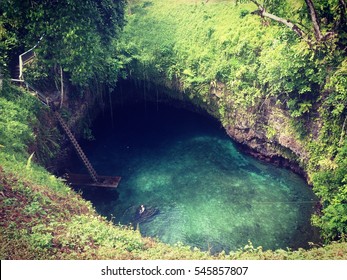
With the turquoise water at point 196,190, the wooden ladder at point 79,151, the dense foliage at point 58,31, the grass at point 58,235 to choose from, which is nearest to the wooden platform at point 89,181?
the wooden ladder at point 79,151

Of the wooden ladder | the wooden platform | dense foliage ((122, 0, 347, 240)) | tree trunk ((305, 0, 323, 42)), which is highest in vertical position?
tree trunk ((305, 0, 323, 42))

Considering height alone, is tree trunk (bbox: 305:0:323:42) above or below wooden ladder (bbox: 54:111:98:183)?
above

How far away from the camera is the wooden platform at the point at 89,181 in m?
21.9

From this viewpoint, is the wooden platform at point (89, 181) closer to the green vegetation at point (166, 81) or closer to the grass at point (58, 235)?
the green vegetation at point (166, 81)

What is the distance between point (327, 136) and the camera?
19844 millimetres

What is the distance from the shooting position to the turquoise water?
735 inches

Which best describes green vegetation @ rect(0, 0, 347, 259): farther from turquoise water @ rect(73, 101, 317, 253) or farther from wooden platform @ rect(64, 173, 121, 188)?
wooden platform @ rect(64, 173, 121, 188)

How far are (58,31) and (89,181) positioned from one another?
976 centimetres

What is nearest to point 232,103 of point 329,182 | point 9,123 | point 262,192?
point 262,192

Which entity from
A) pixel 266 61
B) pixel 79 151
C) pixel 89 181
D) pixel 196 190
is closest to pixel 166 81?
pixel 266 61

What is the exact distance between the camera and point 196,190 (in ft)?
70.9

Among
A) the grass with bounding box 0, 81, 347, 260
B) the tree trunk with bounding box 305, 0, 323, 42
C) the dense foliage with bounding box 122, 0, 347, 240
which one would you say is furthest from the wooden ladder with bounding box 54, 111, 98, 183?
the tree trunk with bounding box 305, 0, 323, 42

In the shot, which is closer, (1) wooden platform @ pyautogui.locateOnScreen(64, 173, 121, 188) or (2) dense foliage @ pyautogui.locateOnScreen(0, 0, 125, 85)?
(2) dense foliage @ pyautogui.locateOnScreen(0, 0, 125, 85)

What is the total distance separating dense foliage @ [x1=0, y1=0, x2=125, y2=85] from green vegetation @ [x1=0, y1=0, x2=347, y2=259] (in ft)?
0.23
